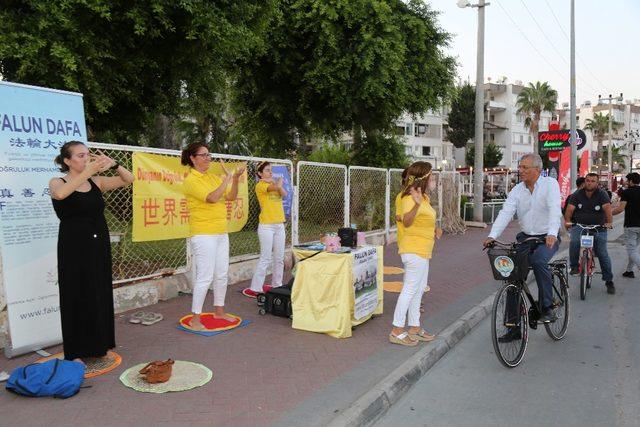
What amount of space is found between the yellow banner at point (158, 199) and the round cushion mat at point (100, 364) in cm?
200

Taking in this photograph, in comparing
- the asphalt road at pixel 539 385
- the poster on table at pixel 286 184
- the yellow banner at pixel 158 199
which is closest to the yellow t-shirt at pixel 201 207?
the yellow banner at pixel 158 199

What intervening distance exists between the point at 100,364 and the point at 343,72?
11181 millimetres

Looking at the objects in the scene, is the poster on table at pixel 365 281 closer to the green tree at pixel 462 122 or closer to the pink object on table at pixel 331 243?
the pink object on table at pixel 331 243

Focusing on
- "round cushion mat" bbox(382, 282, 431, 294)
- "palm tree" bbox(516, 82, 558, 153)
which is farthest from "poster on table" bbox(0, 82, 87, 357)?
"palm tree" bbox(516, 82, 558, 153)

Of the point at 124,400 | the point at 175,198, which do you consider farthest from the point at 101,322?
the point at 175,198

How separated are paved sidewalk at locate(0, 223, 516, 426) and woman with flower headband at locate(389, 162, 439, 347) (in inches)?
18.8

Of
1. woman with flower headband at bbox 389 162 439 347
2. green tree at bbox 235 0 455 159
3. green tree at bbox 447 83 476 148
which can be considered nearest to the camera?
woman with flower headband at bbox 389 162 439 347

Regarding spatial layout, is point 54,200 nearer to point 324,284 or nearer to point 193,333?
point 193,333

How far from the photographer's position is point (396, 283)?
27.3 feet

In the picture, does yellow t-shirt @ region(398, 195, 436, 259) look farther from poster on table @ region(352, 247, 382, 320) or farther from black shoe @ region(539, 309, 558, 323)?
black shoe @ region(539, 309, 558, 323)

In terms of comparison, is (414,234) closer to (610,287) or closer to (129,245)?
(129,245)

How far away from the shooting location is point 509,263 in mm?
4621

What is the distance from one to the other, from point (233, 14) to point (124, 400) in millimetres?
6968

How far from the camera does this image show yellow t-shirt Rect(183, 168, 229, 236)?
5.19m
